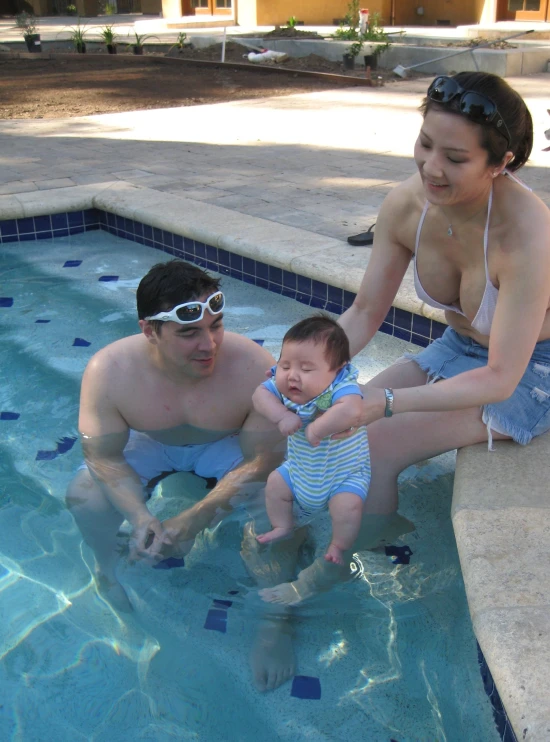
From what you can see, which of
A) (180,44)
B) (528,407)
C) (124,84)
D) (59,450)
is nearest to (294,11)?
(180,44)

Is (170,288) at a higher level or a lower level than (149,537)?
higher

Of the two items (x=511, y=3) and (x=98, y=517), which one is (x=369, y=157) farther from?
(x=511, y=3)

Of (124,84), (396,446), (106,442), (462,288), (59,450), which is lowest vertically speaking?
(124,84)

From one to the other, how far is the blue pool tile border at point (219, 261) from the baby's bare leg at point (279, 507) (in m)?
1.86

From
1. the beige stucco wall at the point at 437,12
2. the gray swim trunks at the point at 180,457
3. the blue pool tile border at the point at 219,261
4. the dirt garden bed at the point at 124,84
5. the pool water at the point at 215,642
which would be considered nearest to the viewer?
the pool water at the point at 215,642

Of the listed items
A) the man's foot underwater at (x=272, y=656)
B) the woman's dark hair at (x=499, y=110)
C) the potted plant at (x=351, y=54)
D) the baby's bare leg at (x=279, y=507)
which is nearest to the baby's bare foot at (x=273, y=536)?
the baby's bare leg at (x=279, y=507)

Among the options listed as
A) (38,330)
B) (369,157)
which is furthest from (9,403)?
(369,157)

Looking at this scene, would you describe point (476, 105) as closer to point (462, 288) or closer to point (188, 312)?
point (462, 288)

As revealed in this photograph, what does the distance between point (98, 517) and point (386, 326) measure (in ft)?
7.38

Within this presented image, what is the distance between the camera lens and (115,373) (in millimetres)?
3074

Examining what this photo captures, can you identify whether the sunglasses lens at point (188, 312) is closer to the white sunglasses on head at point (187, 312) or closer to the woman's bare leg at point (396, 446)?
the white sunglasses on head at point (187, 312)

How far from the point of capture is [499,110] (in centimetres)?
219

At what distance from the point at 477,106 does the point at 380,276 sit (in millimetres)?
908

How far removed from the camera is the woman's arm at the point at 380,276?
114 inches
